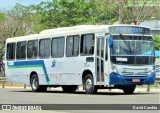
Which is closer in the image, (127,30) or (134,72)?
(134,72)

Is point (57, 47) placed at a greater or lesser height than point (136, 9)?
lesser

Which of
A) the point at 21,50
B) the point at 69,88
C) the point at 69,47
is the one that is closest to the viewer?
the point at 69,47

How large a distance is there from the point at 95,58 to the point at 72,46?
2.44 metres

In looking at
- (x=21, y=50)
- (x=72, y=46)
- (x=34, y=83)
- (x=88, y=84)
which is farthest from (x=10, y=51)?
(x=88, y=84)

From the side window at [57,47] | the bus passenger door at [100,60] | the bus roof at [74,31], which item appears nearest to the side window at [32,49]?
the bus roof at [74,31]

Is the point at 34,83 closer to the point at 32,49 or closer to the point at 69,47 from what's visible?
the point at 32,49

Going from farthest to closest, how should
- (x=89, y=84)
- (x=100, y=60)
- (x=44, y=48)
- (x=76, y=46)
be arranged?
(x=44, y=48), (x=76, y=46), (x=89, y=84), (x=100, y=60)

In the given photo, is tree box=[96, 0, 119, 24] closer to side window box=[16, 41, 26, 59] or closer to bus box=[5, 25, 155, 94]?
side window box=[16, 41, 26, 59]

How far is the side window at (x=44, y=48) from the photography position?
1241 inches

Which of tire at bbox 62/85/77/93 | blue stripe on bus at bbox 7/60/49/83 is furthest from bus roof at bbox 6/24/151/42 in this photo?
tire at bbox 62/85/77/93

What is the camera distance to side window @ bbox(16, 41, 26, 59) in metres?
34.0

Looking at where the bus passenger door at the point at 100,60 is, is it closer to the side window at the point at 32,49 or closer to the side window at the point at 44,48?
the side window at the point at 44,48

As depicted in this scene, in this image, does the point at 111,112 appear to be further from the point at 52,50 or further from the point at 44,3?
the point at 44,3

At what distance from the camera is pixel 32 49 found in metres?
33.2
